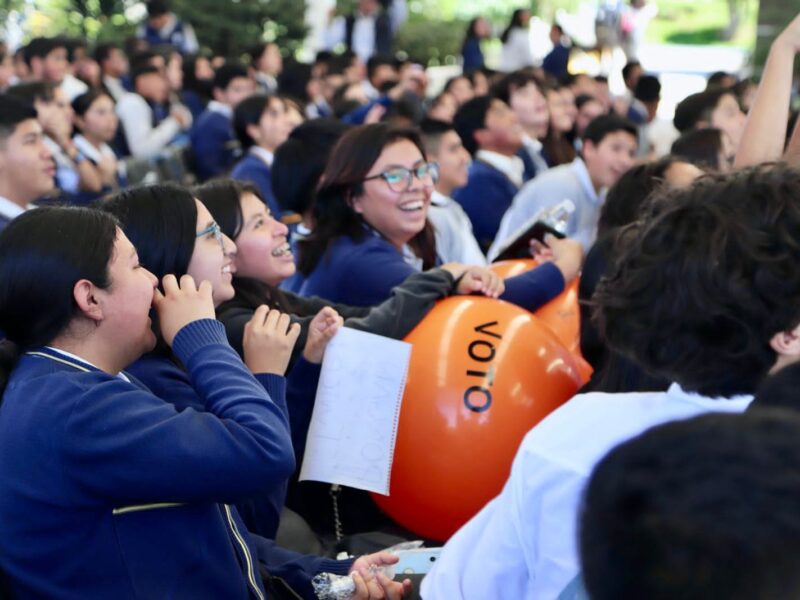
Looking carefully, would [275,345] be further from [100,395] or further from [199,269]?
[100,395]

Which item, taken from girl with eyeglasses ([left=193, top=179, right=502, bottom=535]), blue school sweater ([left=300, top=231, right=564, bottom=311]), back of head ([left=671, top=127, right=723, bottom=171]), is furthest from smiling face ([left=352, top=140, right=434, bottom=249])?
back of head ([left=671, top=127, right=723, bottom=171])

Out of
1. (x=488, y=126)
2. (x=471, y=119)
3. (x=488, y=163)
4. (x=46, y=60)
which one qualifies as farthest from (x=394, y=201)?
(x=46, y=60)

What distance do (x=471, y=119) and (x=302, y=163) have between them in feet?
8.04

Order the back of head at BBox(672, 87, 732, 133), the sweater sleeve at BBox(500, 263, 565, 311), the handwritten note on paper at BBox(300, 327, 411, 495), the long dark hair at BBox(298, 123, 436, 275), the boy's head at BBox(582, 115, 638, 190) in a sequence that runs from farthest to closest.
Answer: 1. the back of head at BBox(672, 87, 732, 133)
2. the boy's head at BBox(582, 115, 638, 190)
3. the long dark hair at BBox(298, 123, 436, 275)
4. the sweater sleeve at BBox(500, 263, 565, 311)
5. the handwritten note on paper at BBox(300, 327, 411, 495)

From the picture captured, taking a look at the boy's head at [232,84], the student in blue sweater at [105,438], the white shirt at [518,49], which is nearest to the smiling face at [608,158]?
the student in blue sweater at [105,438]

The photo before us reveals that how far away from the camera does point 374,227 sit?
3609mm

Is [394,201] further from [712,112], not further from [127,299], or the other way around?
[712,112]

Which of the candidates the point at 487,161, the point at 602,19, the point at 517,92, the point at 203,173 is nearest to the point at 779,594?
the point at 487,161

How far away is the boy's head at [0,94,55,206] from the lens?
449 centimetres

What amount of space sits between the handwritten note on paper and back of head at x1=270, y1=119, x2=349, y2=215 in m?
1.94

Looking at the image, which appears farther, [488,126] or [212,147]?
[212,147]

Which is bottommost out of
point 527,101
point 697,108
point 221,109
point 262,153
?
point 221,109

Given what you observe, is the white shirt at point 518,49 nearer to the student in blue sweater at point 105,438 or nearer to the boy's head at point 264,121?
the boy's head at point 264,121

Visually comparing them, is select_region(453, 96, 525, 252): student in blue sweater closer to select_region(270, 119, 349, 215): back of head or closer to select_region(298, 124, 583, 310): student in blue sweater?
select_region(270, 119, 349, 215): back of head
